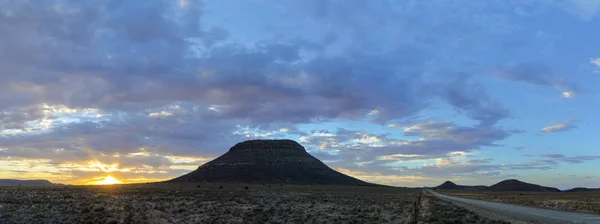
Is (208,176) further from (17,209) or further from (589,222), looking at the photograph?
(589,222)

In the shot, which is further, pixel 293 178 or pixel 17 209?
pixel 293 178

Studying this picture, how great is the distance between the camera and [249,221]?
3167 cm

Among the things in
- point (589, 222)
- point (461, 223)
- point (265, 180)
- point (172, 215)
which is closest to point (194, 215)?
point (172, 215)

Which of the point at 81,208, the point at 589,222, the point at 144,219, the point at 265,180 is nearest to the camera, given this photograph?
the point at 589,222

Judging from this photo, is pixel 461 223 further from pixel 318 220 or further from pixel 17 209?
pixel 17 209

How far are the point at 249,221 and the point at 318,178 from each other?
523 feet

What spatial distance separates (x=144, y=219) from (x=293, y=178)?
158 meters

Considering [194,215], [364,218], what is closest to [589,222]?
[364,218]

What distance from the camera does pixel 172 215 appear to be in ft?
114

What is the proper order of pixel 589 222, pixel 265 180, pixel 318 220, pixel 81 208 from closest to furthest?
pixel 589 222, pixel 318 220, pixel 81 208, pixel 265 180

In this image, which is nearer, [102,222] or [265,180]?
[102,222]

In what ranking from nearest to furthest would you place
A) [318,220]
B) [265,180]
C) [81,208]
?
[318,220] → [81,208] → [265,180]

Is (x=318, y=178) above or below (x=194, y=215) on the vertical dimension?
above

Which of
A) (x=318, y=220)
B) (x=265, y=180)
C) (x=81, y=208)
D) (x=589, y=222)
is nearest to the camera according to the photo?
(x=589, y=222)
